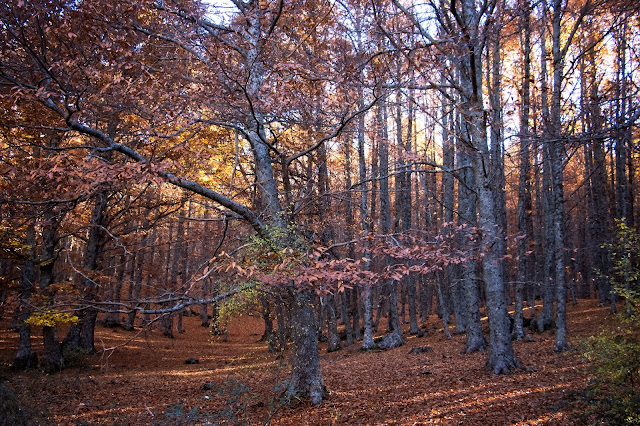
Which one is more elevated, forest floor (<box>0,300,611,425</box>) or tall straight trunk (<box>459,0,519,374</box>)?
tall straight trunk (<box>459,0,519,374</box>)

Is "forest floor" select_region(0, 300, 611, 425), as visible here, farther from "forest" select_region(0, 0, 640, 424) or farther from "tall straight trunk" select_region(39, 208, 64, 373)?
"tall straight trunk" select_region(39, 208, 64, 373)

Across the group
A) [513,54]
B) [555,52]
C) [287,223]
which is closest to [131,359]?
[287,223]

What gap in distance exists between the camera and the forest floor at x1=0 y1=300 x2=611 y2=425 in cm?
600

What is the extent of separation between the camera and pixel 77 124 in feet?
17.5

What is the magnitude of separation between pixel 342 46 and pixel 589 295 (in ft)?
83.8

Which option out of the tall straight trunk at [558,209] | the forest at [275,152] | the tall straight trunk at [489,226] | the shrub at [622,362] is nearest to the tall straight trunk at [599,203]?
the tall straight trunk at [558,209]

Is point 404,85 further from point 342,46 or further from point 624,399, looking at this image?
point 624,399

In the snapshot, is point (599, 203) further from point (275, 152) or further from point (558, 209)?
point (275, 152)

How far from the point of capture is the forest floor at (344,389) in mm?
6004

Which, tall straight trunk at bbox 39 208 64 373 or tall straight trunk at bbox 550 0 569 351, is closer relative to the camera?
tall straight trunk at bbox 550 0 569 351

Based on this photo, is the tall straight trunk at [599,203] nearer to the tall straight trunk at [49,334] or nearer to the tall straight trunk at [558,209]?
the tall straight trunk at [558,209]

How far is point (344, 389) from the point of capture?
889 cm

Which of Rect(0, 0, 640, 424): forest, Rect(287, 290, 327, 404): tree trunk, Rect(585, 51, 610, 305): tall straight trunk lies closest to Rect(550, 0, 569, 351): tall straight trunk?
Rect(0, 0, 640, 424): forest

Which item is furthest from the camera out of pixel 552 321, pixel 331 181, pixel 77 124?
pixel 331 181
